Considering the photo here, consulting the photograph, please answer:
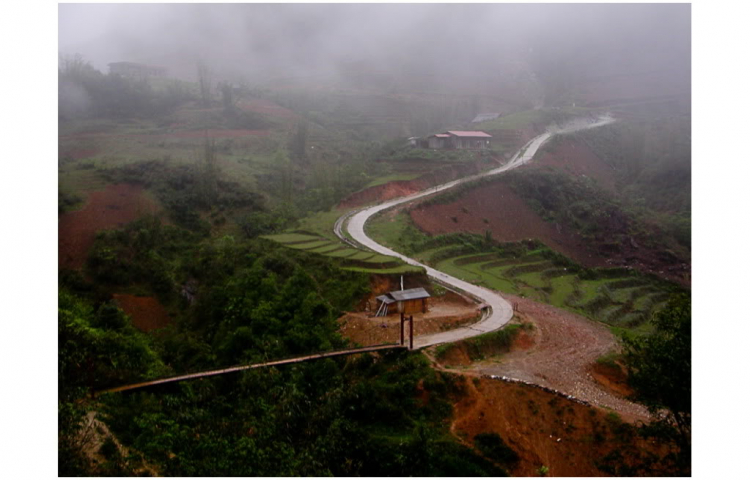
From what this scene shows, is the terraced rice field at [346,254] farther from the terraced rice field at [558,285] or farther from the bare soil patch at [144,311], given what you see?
the bare soil patch at [144,311]

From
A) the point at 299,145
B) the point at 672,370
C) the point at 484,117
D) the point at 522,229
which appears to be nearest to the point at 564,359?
the point at 672,370

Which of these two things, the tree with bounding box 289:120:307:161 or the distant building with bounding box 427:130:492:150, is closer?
the tree with bounding box 289:120:307:161

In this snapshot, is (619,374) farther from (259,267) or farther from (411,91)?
(411,91)

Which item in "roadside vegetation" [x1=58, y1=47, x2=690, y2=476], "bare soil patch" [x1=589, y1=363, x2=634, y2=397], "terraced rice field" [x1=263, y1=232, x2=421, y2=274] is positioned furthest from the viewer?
"terraced rice field" [x1=263, y1=232, x2=421, y2=274]

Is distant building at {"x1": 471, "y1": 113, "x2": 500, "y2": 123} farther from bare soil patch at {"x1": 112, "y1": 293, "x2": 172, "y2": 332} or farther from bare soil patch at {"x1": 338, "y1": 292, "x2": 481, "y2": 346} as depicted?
bare soil patch at {"x1": 112, "y1": 293, "x2": 172, "y2": 332}

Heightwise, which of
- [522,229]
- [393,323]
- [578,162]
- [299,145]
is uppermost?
[299,145]

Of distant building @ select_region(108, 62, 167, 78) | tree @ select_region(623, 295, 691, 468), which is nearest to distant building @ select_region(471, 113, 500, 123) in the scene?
distant building @ select_region(108, 62, 167, 78)

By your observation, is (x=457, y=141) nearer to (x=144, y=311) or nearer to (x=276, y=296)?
(x=276, y=296)
